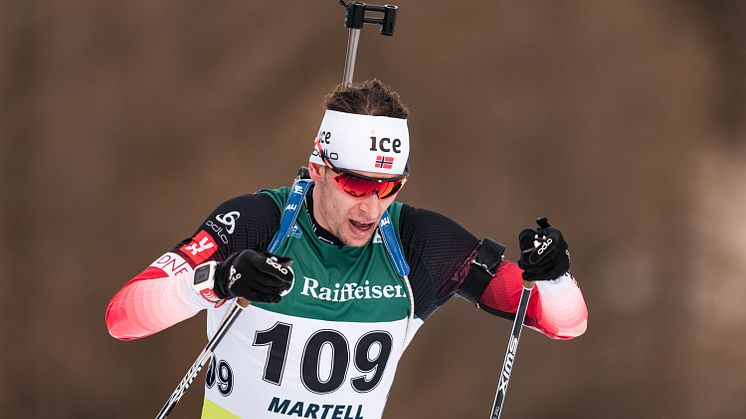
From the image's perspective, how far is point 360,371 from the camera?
265 cm

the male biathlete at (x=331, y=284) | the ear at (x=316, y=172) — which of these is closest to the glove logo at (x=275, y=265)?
the male biathlete at (x=331, y=284)

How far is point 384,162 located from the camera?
258 cm

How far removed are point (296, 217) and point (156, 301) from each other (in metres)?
0.43

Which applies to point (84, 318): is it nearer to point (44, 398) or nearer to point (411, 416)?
point (44, 398)

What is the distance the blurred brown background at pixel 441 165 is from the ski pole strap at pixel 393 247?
214 centimetres

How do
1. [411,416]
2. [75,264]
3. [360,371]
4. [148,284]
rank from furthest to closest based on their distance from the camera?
[411,416]
[75,264]
[360,371]
[148,284]

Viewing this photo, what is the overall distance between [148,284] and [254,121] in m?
2.44

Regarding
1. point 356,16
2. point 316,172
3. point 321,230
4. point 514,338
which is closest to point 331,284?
point 321,230

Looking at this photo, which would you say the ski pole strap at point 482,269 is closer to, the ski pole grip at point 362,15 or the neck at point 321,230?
the neck at point 321,230

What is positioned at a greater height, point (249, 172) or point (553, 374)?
point (249, 172)

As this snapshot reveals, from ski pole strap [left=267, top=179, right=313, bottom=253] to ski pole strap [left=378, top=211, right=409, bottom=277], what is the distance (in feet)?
0.72

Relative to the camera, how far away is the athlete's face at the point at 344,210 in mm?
2582

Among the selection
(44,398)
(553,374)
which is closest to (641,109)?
(553,374)

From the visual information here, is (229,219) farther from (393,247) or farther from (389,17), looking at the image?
(389,17)
